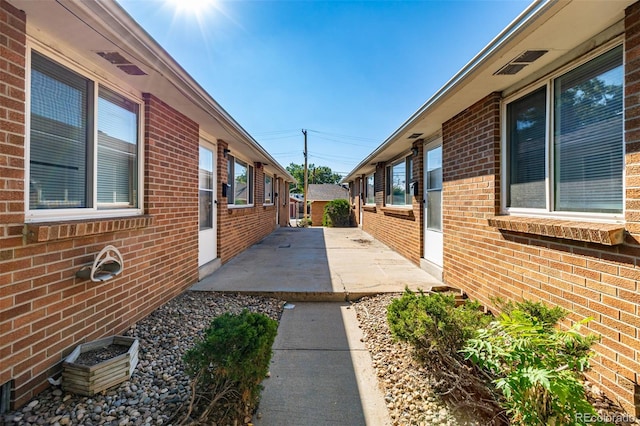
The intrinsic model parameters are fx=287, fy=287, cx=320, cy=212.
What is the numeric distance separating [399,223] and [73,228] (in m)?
6.77

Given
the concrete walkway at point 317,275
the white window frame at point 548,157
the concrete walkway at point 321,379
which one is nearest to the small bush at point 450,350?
the concrete walkway at point 321,379

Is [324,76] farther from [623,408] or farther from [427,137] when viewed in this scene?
[623,408]

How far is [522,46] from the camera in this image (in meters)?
2.54

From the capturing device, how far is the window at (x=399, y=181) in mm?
7336

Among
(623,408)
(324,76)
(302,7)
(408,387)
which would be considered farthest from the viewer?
(324,76)

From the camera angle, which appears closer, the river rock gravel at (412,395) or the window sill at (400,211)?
the river rock gravel at (412,395)

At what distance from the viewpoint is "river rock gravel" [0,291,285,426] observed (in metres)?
1.83

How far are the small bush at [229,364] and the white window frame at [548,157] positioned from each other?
286 cm

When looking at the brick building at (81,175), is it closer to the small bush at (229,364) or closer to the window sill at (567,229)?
the small bush at (229,364)

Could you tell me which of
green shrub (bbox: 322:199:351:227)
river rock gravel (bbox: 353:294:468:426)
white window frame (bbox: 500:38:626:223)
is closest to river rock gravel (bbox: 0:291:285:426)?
river rock gravel (bbox: 353:294:468:426)

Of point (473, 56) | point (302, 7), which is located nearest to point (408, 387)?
point (473, 56)

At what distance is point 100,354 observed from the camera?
93.7 inches

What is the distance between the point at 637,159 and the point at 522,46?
1292 mm

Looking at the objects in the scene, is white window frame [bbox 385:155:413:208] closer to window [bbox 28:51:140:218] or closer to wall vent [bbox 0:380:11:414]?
window [bbox 28:51:140:218]
